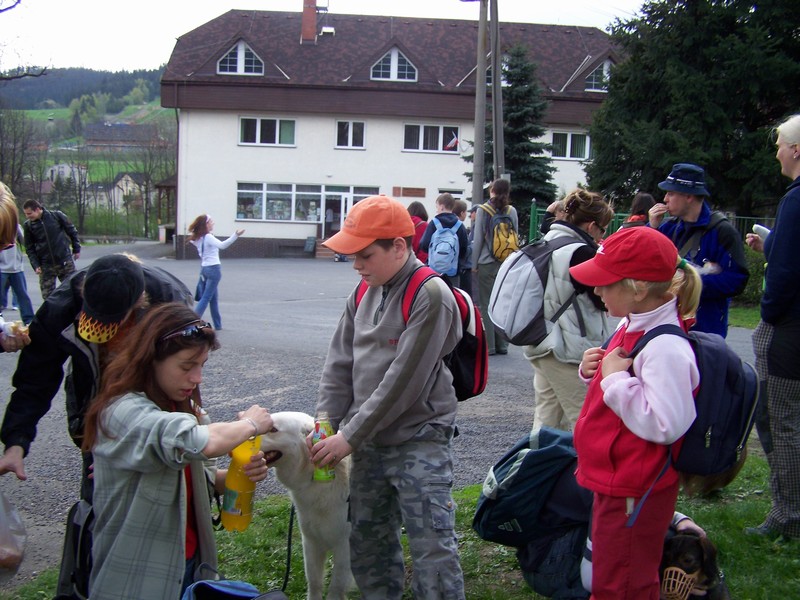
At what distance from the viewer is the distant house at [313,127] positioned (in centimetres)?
3622

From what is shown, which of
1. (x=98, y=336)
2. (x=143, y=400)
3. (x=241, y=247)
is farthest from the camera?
(x=241, y=247)

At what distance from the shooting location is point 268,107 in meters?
36.4

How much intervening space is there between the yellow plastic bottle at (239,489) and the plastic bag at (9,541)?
2.68 feet

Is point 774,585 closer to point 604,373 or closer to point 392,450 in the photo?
point 604,373

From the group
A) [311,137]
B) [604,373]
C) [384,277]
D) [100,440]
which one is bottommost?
[100,440]

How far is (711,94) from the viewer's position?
22609 mm

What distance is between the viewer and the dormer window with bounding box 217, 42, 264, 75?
121ft

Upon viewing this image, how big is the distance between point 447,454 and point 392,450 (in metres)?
0.25

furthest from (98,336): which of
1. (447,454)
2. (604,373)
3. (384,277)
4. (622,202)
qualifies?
(622,202)

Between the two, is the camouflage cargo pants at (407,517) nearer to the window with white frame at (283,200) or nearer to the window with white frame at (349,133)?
the window with white frame at (283,200)

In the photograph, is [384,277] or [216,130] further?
[216,130]

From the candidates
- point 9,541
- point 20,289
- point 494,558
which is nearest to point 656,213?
point 494,558

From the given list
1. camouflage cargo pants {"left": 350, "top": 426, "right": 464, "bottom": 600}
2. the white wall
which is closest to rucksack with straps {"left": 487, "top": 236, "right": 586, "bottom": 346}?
camouflage cargo pants {"left": 350, "top": 426, "right": 464, "bottom": 600}

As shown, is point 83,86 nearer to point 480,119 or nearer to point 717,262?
point 480,119
